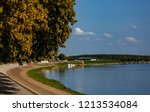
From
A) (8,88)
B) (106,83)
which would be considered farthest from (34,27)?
(106,83)

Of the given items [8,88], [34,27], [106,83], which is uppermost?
[34,27]

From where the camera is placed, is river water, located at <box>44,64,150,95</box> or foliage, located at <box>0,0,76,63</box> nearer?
foliage, located at <box>0,0,76,63</box>

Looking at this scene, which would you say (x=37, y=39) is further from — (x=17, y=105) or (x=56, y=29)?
(x=17, y=105)

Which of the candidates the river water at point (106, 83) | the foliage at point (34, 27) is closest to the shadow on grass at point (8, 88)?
the foliage at point (34, 27)

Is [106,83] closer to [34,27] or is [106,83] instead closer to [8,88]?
[8,88]

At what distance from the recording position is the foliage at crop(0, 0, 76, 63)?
25.3m

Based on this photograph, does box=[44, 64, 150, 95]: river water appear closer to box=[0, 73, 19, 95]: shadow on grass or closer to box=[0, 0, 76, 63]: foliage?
box=[0, 73, 19, 95]: shadow on grass

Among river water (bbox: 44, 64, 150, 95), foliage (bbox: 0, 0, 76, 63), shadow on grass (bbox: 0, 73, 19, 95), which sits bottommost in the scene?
river water (bbox: 44, 64, 150, 95)

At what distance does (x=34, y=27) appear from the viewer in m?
27.0

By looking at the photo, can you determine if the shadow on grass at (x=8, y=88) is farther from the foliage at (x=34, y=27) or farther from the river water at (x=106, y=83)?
the river water at (x=106, y=83)

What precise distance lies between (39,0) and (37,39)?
2.91 metres

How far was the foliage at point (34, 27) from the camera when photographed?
25312mm

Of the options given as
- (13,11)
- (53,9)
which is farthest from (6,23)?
(53,9)

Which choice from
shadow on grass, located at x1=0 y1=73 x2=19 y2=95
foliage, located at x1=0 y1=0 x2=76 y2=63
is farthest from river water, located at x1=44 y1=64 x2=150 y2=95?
foliage, located at x1=0 y1=0 x2=76 y2=63
